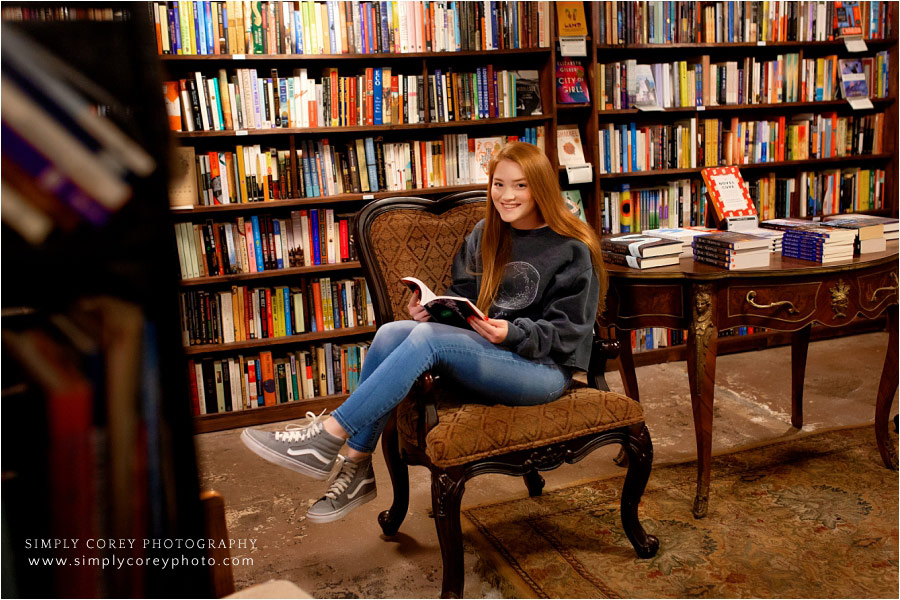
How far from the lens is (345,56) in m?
3.12

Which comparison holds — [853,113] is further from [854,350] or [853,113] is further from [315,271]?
[315,271]

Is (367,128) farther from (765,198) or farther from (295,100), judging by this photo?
(765,198)

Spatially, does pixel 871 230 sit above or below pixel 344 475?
above

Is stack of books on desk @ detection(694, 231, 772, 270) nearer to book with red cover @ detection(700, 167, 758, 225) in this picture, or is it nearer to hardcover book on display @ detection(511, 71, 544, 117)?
book with red cover @ detection(700, 167, 758, 225)

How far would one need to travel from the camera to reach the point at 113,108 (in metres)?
0.44

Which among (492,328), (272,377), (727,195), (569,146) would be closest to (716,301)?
(727,195)

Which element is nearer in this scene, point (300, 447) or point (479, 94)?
point (300, 447)

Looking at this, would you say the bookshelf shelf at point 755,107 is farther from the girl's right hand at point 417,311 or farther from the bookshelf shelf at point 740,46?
the girl's right hand at point 417,311

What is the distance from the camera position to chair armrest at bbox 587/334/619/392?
204 cm

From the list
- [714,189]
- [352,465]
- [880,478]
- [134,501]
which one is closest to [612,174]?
[714,189]

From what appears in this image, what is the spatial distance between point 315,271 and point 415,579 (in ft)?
5.36

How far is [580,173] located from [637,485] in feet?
6.23

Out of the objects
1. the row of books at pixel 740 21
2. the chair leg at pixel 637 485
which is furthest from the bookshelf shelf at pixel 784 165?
the chair leg at pixel 637 485

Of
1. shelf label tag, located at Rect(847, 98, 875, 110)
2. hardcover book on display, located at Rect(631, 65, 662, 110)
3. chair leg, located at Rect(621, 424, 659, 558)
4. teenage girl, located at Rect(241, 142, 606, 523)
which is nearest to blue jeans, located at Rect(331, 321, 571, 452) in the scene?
teenage girl, located at Rect(241, 142, 606, 523)
